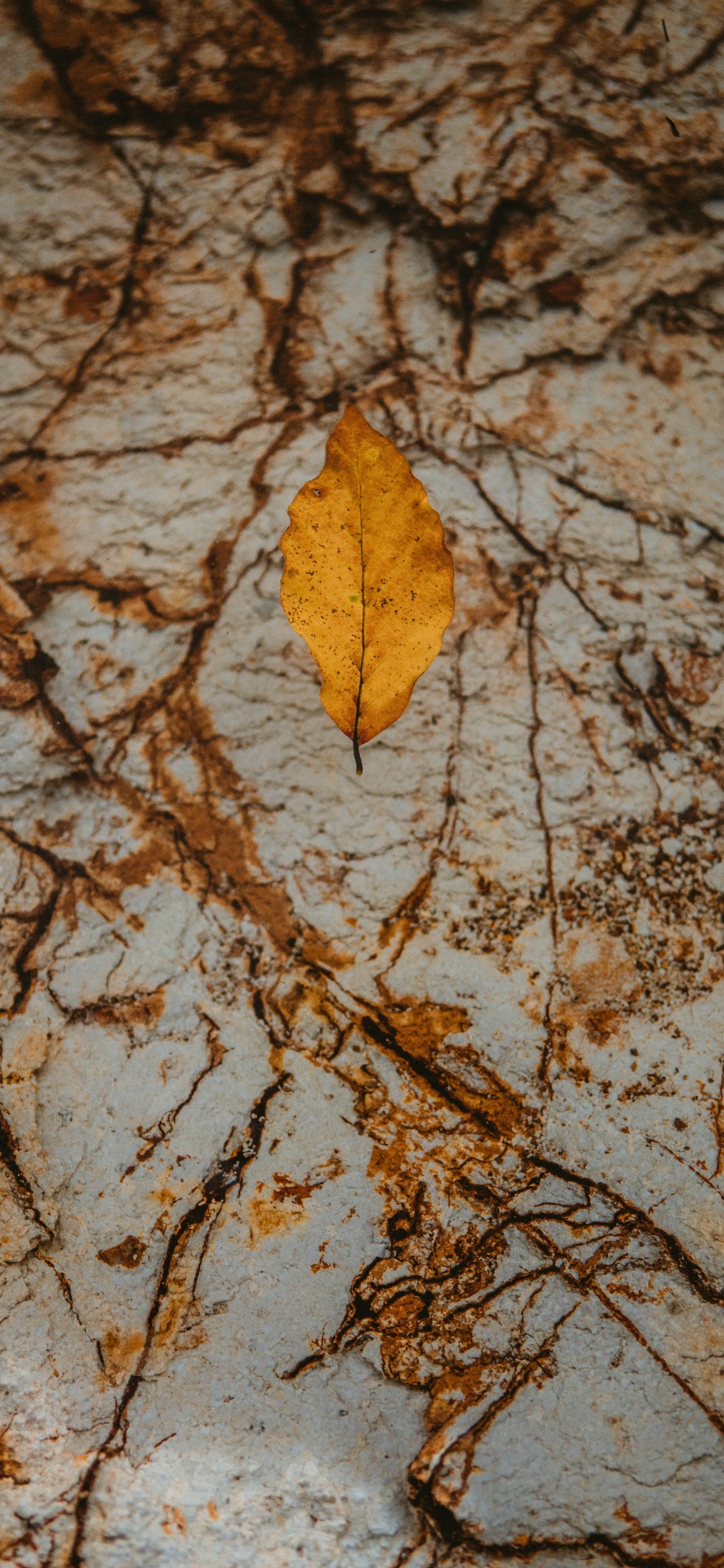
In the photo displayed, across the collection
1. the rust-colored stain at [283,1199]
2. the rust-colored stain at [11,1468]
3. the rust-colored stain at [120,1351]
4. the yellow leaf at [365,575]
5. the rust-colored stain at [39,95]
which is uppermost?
the rust-colored stain at [39,95]

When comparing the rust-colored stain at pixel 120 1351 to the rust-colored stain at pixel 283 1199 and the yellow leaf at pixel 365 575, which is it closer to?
the rust-colored stain at pixel 283 1199

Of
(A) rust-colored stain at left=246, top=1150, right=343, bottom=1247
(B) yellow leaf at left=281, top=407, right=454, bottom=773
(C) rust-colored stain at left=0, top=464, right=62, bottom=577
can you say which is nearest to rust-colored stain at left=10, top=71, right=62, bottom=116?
(C) rust-colored stain at left=0, top=464, right=62, bottom=577

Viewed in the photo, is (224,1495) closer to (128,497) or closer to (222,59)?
(128,497)

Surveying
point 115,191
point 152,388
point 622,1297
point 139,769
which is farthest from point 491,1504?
point 115,191

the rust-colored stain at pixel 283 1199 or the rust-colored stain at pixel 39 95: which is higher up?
the rust-colored stain at pixel 39 95

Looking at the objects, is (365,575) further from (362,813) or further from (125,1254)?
(125,1254)

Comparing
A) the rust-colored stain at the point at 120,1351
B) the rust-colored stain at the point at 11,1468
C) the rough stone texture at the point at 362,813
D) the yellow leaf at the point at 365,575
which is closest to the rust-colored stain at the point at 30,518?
the rough stone texture at the point at 362,813

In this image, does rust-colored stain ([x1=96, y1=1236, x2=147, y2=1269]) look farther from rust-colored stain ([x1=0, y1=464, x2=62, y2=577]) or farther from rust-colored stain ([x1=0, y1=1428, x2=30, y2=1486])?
rust-colored stain ([x1=0, y1=464, x2=62, y2=577])
